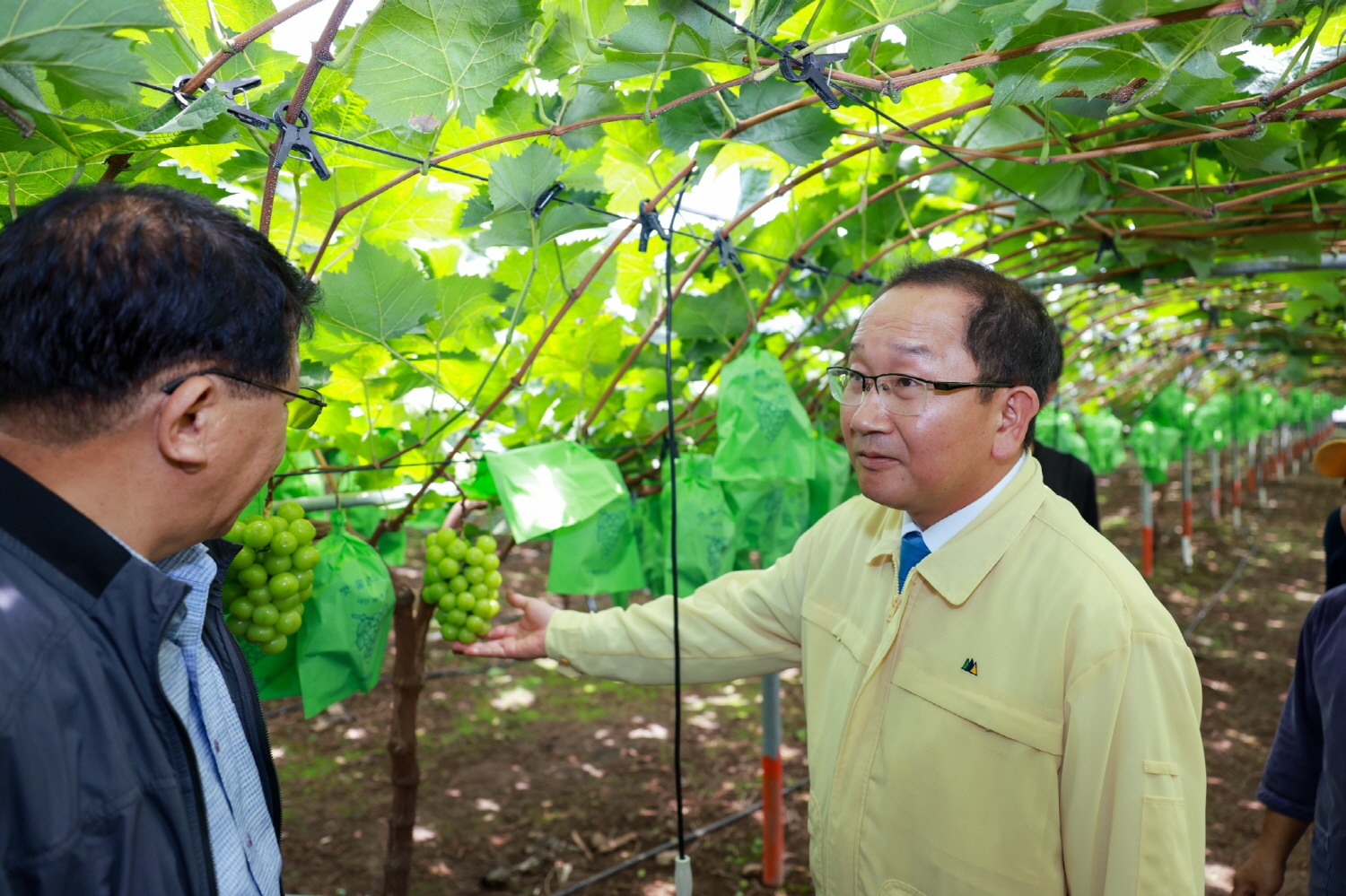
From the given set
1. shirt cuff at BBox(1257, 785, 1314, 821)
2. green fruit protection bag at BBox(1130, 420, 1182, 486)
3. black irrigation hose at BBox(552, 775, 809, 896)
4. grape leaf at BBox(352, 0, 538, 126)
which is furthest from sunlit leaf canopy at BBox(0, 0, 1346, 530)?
green fruit protection bag at BBox(1130, 420, 1182, 486)

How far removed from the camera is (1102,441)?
806 centimetres

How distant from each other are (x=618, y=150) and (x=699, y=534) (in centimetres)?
105

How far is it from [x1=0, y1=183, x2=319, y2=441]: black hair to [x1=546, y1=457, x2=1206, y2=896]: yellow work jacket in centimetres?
119

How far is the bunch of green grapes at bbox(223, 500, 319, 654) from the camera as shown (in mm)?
1508

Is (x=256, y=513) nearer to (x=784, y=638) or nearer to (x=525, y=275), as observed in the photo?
(x=525, y=275)

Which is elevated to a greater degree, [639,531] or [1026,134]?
[1026,134]

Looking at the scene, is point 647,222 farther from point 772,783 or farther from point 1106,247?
point 772,783

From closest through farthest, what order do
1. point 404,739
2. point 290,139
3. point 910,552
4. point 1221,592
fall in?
1. point 290,139
2. point 910,552
3. point 404,739
4. point 1221,592

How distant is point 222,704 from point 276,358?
0.52m

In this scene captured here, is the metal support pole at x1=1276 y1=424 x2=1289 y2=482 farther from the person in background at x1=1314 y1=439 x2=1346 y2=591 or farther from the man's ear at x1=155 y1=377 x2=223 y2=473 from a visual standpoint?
the man's ear at x1=155 y1=377 x2=223 y2=473

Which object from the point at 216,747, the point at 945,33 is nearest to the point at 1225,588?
the point at 945,33

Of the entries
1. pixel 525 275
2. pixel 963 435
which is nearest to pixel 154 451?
pixel 525 275

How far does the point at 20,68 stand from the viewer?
0.95 m

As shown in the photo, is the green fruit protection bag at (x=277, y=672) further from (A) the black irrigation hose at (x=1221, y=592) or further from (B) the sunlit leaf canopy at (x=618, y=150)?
(A) the black irrigation hose at (x=1221, y=592)
